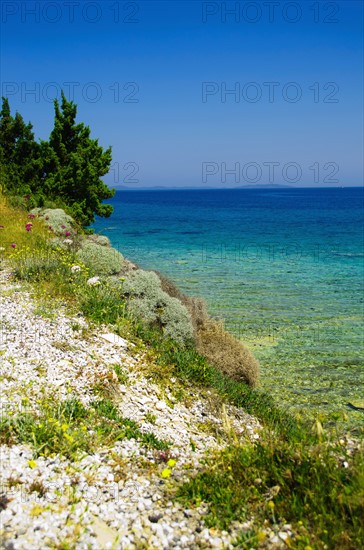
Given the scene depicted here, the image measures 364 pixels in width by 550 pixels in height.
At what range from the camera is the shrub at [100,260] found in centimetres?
1345

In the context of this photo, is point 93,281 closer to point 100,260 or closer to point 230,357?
point 100,260

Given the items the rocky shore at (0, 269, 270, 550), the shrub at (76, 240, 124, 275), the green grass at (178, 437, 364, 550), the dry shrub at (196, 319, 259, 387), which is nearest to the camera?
the green grass at (178, 437, 364, 550)

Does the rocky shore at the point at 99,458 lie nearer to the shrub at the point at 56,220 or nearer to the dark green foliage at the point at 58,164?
the shrub at the point at 56,220

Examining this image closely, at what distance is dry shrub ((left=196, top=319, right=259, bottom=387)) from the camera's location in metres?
11.2

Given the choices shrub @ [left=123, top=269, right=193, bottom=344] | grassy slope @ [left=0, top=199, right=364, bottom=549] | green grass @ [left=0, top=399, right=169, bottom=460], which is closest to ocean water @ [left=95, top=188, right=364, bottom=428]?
grassy slope @ [left=0, top=199, right=364, bottom=549]

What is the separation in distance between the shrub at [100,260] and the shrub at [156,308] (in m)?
1.13

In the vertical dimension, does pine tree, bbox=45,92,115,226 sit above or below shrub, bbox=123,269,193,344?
above

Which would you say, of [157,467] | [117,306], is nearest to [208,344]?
[117,306]

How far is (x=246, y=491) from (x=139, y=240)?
41067 millimetres

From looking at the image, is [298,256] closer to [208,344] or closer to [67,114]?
[67,114]

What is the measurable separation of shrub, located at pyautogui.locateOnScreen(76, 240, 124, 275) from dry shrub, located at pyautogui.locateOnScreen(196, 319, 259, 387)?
3411 millimetres

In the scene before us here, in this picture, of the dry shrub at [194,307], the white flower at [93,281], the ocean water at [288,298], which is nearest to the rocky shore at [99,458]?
the white flower at [93,281]

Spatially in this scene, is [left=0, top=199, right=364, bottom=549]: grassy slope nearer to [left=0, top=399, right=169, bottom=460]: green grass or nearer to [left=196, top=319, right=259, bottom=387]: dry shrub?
[left=0, top=399, right=169, bottom=460]: green grass

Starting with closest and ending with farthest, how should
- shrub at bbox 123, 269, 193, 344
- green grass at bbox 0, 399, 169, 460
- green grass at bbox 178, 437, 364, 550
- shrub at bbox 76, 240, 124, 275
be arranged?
green grass at bbox 178, 437, 364, 550, green grass at bbox 0, 399, 169, 460, shrub at bbox 123, 269, 193, 344, shrub at bbox 76, 240, 124, 275
